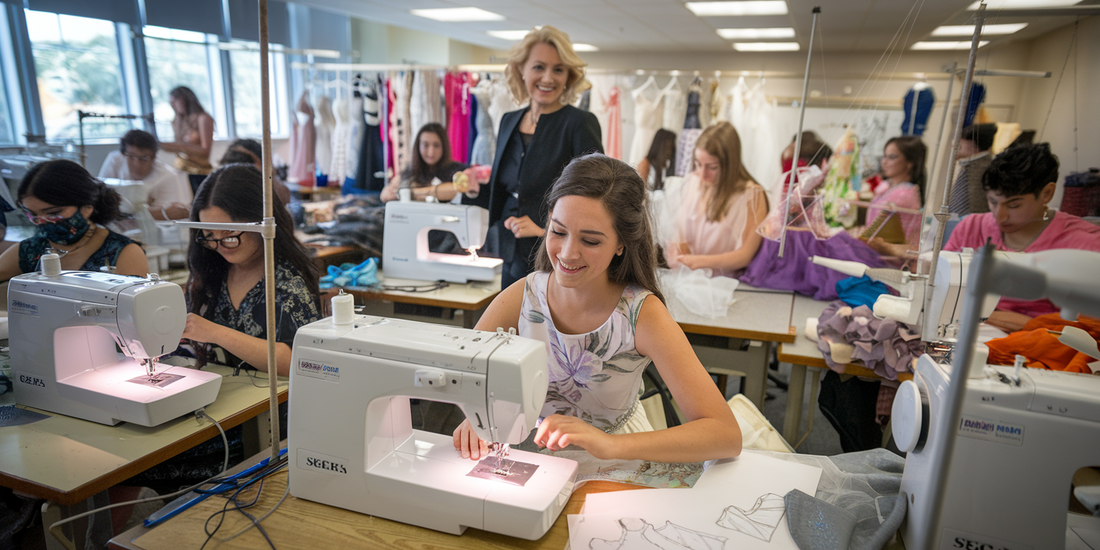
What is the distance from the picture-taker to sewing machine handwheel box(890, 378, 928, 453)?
976 mm

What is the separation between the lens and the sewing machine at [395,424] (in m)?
1.00

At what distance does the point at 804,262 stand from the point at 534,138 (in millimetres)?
1478

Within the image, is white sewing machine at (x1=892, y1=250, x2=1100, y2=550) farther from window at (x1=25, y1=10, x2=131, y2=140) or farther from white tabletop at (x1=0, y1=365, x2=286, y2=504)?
window at (x1=25, y1=10, x2=131, y2=140)

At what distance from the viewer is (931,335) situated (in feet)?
5.15

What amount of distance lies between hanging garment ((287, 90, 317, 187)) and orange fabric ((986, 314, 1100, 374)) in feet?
18.5

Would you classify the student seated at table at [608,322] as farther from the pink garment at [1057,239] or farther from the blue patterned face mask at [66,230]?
the pink garment at [1057,239]

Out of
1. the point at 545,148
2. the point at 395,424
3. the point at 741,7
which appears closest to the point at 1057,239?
the point at 545,148

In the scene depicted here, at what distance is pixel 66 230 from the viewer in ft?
5.74

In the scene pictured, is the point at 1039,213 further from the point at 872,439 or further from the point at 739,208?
the point at 739,208

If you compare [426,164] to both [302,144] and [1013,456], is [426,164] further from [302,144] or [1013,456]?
[1013,456]

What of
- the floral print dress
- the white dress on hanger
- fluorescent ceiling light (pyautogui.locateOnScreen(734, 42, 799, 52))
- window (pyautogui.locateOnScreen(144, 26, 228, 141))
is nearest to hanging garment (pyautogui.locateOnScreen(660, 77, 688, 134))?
the white dress on hanger

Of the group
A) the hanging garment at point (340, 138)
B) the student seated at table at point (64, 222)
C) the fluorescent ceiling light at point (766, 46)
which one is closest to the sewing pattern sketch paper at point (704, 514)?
the student seated at table at point (64, 222)

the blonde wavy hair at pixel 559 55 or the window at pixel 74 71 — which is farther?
the blonde wavy hair at pixel 559 55

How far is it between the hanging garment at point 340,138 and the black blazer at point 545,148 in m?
3.41
